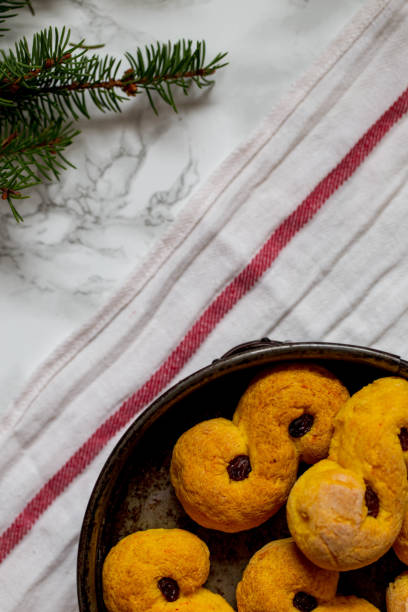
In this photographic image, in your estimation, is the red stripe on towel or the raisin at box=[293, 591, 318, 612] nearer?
the raisin at box=[293, 591, 318, 612]

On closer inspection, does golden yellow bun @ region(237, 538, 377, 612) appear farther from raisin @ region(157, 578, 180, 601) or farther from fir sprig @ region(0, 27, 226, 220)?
fir sprig @ region(0, 27, 226, 220)

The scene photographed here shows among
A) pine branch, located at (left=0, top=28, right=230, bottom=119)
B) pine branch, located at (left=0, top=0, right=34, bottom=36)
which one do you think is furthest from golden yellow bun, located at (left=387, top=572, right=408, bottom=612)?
pine branch, located at (left=0, top=0, right=34, bottom=36)

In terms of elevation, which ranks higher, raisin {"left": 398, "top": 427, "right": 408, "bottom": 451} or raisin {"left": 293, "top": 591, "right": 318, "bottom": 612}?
raisin {"left": 398, "top": 427, "right": 408, "bottom": 451}

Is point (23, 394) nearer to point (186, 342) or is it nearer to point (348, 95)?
point (186, 342)

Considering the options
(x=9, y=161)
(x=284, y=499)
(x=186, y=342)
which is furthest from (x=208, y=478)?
(x=9, y=161)

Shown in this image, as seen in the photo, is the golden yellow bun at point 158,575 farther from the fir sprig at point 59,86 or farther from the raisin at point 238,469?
the fir sprig at point 59,86

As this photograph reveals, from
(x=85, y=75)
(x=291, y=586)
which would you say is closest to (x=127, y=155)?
(x=85, y=75)

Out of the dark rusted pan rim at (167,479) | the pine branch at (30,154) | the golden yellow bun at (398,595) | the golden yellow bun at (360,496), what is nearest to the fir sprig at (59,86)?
the pine branch at (30,154)
